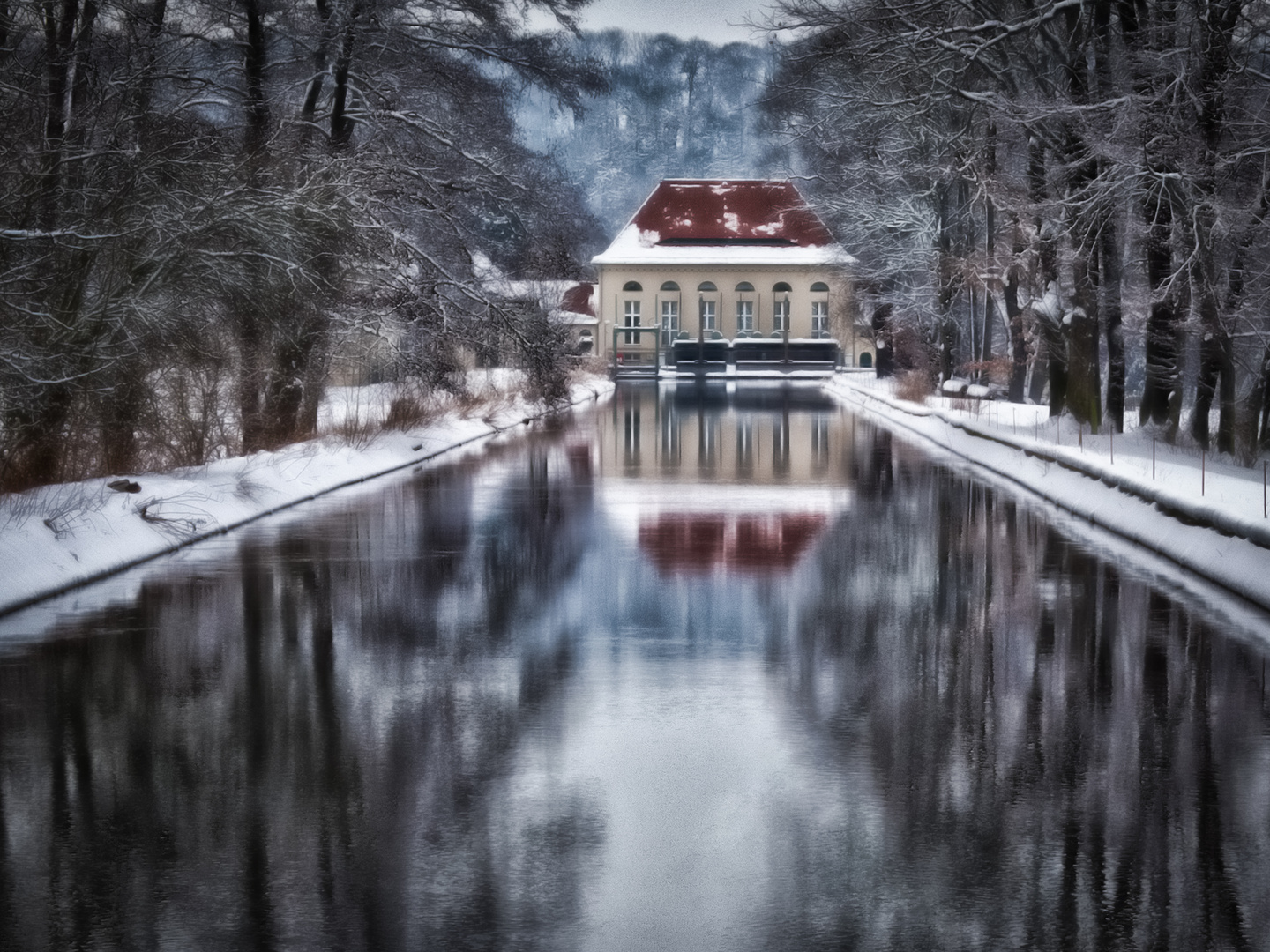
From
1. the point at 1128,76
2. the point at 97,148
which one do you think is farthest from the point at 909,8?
the point at 97,148

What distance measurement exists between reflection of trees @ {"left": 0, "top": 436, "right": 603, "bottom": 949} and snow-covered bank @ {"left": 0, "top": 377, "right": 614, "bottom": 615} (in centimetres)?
101

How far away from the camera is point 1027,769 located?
8.63 metres

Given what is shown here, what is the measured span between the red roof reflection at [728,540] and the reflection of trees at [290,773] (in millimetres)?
2030

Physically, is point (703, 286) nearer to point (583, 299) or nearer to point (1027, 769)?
point (583, 299)

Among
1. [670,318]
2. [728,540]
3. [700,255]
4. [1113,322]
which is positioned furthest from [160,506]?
[700,255]

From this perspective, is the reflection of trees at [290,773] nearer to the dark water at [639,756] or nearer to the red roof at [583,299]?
the dark water at [639,756]

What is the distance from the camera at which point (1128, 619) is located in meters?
13.7

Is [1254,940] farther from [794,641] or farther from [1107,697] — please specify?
[794,641]

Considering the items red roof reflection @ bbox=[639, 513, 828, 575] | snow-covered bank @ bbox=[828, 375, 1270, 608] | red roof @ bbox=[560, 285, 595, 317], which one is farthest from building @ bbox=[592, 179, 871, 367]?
red roof reflection @ bbox=[639, 513, 828, 575]

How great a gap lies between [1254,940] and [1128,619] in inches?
311

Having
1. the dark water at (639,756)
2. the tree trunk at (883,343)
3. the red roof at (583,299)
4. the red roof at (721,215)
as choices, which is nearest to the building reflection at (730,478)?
the dark water at (639,756)

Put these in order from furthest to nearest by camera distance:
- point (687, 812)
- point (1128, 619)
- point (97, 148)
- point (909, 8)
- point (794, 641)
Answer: point (909, 8) < point (97, 148) < point (1128, 619) < point (794, 641) < point (687, 812)

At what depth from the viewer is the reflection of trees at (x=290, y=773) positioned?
636 centimetres

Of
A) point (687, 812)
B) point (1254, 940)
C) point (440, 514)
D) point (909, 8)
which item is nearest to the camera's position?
point (1254, 940)
